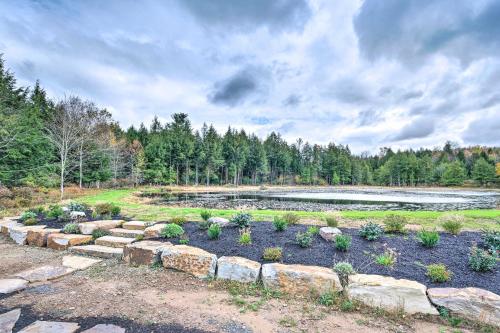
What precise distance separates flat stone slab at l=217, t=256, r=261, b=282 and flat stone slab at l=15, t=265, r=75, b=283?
8.84 ft

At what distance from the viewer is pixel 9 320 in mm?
2879

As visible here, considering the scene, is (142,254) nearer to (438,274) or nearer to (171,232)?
(171,232)

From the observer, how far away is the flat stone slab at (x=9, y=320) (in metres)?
2.70

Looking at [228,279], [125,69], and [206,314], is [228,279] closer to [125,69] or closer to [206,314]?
[206,314]

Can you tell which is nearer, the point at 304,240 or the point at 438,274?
the point at 438,274

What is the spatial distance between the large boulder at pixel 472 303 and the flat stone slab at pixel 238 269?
7.81 ft

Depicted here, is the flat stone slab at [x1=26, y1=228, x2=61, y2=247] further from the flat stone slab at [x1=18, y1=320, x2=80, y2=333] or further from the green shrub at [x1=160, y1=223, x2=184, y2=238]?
the flat stone slab at [x1=18, y1=320, x2=80, y2=333]

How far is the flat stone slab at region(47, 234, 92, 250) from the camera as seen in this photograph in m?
5.89

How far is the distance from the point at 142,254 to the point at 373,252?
4338 millimetres

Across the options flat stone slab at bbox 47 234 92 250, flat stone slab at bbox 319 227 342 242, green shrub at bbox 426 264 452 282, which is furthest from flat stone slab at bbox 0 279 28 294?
green shrub at bbox 426 264 452 282

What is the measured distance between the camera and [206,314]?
3.21 metres

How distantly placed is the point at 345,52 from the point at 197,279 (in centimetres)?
1213

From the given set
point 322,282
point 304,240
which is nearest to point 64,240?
point 304,240

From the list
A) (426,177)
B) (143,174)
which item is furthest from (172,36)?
(426,177)
